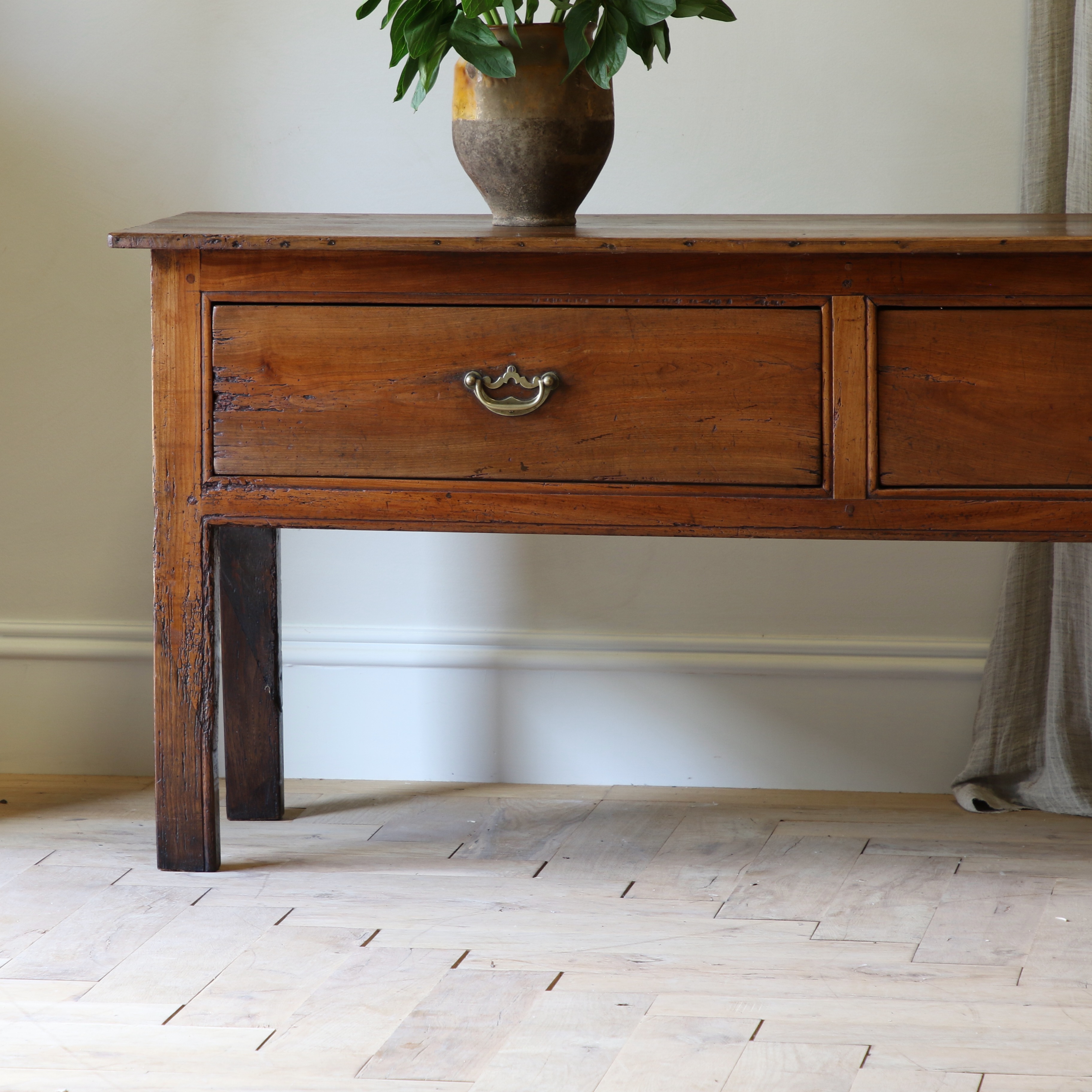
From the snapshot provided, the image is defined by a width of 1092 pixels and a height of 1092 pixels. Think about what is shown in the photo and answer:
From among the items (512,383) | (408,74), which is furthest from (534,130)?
(512,383)

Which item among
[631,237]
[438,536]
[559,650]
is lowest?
[559,650]

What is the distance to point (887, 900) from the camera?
1.48 metres

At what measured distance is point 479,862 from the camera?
62.7 inches

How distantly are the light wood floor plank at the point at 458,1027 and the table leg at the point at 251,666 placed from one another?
0.51m

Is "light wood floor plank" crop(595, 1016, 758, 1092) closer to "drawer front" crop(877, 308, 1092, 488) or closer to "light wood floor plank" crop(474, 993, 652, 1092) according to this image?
"light wood floor plank" crop(474, 993, 652, 1092)

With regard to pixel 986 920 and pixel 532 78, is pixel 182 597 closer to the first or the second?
pixel 532 78

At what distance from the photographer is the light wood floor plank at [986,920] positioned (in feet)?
4.40

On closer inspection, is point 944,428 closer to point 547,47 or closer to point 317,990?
point 547,47

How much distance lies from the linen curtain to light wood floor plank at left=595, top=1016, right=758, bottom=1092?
0.69 m

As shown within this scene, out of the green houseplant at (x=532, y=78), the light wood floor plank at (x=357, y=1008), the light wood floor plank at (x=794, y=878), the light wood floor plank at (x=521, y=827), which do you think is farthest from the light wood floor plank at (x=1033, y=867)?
the green houseplant at (x=532, y=78)

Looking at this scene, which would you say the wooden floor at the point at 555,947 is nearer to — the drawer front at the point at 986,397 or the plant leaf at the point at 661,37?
the drawer front at the point at 986,397

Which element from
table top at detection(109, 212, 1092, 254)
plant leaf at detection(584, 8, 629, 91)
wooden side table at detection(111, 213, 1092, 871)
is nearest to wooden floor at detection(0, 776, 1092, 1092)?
wooden side table at detection(111, 213, 1092, 871)

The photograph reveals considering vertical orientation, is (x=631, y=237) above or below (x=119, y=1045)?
above

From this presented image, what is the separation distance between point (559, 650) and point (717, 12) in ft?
2.70
